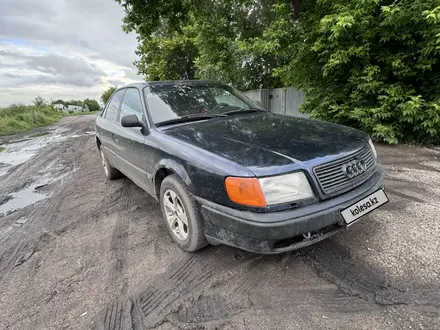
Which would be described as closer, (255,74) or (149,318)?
(149,318)

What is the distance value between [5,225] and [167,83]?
9.48 feet

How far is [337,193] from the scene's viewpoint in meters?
1.98

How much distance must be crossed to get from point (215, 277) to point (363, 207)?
131cm

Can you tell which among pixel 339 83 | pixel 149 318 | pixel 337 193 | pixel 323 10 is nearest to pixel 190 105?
pixel 337 193

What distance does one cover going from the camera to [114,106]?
4.15 m

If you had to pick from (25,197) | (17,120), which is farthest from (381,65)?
(17,120)

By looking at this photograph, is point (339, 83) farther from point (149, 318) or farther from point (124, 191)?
point (149, 318)

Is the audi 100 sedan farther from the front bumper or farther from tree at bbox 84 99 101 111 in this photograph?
tree at bbox 84 99 101 111

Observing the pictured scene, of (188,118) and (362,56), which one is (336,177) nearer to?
(188,118)

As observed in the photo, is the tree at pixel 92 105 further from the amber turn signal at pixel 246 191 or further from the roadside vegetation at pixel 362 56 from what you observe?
the amber turn signal at pixel 246 191

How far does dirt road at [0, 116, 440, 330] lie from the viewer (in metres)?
1.78

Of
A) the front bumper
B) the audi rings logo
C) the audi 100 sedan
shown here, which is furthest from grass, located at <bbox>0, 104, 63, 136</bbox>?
the audi rings logo

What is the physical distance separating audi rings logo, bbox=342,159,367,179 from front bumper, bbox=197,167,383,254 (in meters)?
0.14

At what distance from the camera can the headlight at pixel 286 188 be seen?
1.83 m
